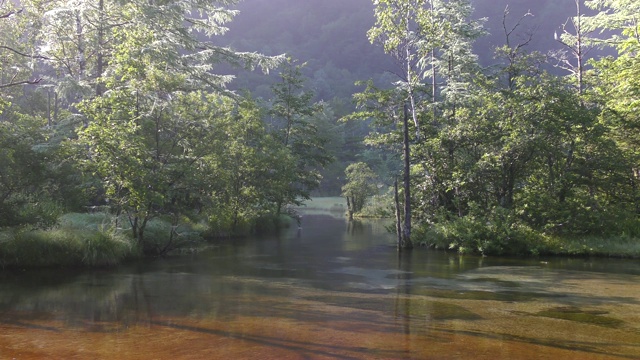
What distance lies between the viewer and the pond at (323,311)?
6324 mm

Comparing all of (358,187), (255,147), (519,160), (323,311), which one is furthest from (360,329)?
(358,187)

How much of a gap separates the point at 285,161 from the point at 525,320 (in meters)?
19.5

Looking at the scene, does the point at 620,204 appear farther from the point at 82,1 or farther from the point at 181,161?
the point at 82,1

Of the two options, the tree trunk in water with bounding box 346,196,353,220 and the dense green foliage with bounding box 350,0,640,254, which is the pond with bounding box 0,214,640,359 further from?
the tree trunk in water with bounding box 346,196,353,220

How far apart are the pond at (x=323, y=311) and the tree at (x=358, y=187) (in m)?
26.1

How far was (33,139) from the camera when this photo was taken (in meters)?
13.5

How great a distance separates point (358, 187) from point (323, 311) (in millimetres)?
32950

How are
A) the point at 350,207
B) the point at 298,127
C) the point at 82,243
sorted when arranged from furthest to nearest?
the point at 350,207
the point at 298,127
the point at 82,243

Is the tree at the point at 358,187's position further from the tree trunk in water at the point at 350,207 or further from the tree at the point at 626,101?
the tree at the point at 626,101

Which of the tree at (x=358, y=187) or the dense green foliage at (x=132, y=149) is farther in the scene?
the tree at (x=358, y=187)

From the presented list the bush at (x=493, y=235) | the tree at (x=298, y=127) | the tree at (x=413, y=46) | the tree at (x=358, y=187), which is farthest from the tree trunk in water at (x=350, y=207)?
the bush at (x=493, y=235)

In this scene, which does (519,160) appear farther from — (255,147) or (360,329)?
(255,147)

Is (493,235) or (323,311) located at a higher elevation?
(493,235)

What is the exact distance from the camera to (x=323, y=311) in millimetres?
8531
